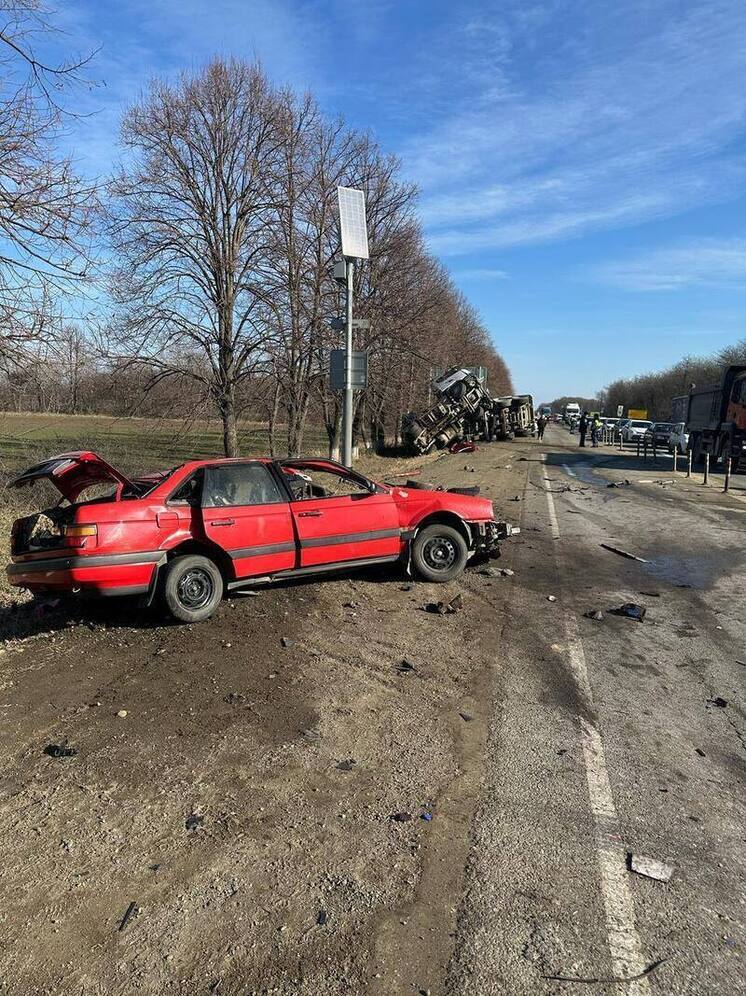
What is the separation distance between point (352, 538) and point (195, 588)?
1.86 metres

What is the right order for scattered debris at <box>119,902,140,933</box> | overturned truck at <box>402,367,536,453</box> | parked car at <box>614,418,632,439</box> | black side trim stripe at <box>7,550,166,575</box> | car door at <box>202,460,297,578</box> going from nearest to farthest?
scattered debris at <box>119,902,140,933</box> → black side trim stripe at <box>7,550,166,575</box> → car door at <box>202,460,297,578</box> → overturned truck at <box>402,367,536,453</box> → parked car at <box>614,418,632,439</box>

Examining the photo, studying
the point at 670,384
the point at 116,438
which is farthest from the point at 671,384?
the point at 116,438

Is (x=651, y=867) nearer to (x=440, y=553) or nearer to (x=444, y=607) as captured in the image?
(x=444, y=607)

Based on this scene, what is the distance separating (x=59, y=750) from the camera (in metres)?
4.16

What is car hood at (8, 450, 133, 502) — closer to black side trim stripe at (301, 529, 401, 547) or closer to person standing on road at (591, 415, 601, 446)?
black side trim stripe at (301, 529, 401, 547)

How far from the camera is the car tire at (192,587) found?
6.39m

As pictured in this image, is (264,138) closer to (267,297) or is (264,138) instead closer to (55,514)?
(267,297)

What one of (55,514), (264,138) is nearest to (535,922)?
(55,514)

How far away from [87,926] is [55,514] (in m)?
4.38

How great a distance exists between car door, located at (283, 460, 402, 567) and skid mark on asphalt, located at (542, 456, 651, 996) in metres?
3.20

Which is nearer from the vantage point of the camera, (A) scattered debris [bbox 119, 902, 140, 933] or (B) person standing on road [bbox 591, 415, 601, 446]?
(A) scattered debris [bbox 119, 902, 140, 933]

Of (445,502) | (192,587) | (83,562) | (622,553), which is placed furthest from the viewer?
(622,553)

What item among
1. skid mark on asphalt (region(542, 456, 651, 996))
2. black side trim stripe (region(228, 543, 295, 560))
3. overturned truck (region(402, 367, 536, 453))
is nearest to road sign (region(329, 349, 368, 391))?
black side trim stripe (region(228, 543, 295, 560))

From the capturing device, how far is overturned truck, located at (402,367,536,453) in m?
33.8
